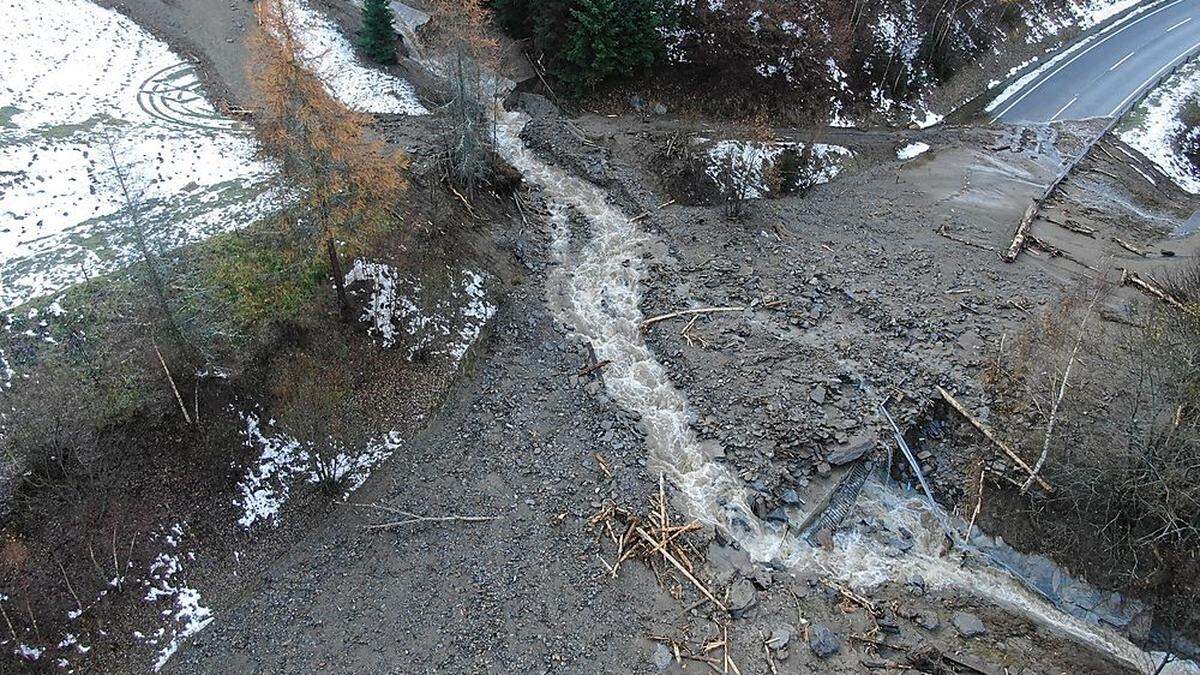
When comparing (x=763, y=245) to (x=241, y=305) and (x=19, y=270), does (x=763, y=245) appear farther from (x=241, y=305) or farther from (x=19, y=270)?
(x=19, y=270)

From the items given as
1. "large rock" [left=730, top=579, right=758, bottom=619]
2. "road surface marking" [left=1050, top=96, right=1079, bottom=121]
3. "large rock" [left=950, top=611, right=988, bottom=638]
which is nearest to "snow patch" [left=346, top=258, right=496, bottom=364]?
"large rock" [left=730, top=579, right=758, bottom=619]

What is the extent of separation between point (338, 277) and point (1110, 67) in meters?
49.8

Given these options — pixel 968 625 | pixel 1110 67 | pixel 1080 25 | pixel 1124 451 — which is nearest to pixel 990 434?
pixel 1124 451

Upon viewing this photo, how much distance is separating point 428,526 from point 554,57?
2893 cm

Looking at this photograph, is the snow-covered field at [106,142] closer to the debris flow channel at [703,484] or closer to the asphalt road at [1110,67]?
the debris flow channel at [703,484]

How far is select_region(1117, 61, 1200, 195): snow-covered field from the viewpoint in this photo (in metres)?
38.4

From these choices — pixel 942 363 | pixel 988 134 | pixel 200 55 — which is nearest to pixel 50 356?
pixel 200 55

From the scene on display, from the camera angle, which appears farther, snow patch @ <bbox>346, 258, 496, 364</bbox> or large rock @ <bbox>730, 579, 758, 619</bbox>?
snow patch @ <bbox>346, 258, 496, 364</bbox>

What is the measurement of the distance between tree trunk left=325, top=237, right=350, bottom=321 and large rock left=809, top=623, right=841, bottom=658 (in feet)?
60.3

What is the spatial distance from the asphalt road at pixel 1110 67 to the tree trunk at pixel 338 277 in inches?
1498

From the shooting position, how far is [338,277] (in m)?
24.3

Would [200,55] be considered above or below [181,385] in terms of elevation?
above

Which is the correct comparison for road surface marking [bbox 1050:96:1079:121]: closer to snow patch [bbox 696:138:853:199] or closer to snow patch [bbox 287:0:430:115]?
snow patch [bbox 696:138:853:199]

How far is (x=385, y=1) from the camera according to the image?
39438mm
